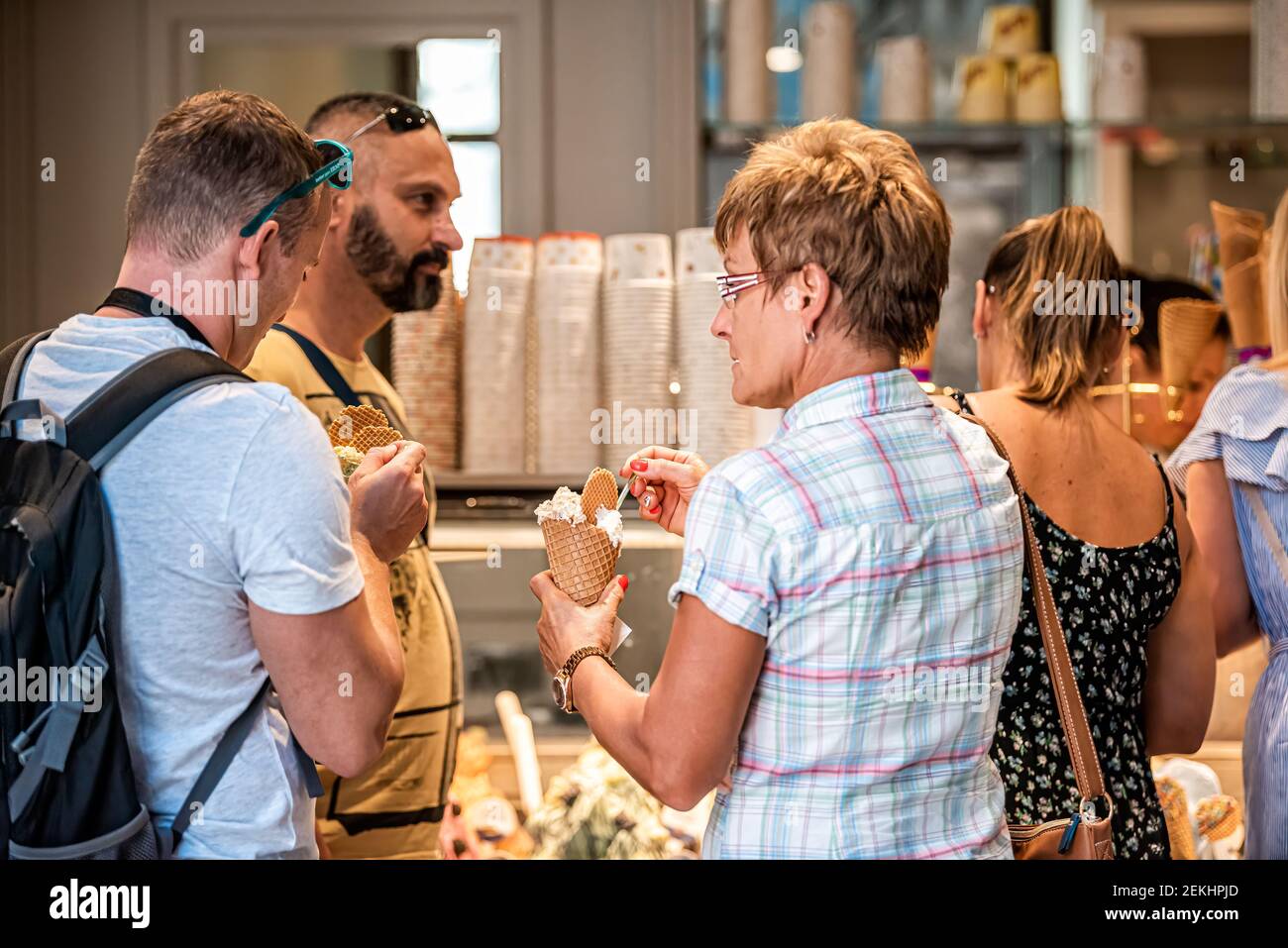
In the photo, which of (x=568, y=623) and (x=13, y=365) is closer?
(x=13, y=365)

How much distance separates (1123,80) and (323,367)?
201 cm

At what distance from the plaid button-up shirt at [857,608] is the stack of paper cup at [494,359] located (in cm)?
128

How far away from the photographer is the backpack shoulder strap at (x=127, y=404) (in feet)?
4.48

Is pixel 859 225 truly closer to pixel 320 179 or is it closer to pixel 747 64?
pixel 320 179

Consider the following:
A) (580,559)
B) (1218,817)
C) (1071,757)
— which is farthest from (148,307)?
(1218,817)

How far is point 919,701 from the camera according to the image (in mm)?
1362

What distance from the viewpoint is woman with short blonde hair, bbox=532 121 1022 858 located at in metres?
1.32

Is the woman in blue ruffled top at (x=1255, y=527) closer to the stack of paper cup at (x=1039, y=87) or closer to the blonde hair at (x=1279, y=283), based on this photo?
the blonde hair at (x=1279, y=283)

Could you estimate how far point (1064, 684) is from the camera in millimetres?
1729
